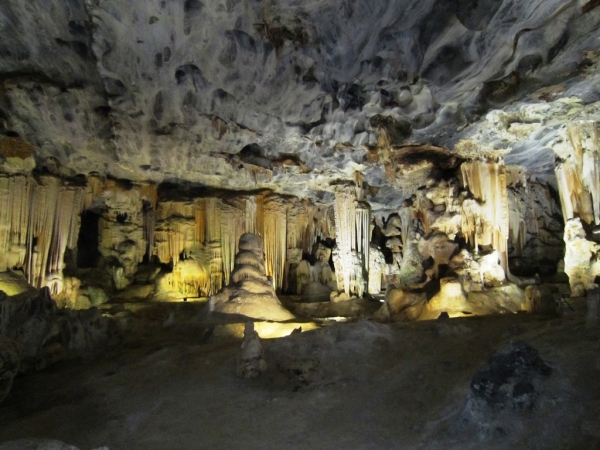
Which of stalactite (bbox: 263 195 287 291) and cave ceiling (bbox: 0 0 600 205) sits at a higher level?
cave ceiling (bbox: 0 0 600 205)

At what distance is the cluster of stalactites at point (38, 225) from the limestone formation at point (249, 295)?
295 inches

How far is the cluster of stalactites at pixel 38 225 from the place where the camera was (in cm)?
1634

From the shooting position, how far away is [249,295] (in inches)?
555

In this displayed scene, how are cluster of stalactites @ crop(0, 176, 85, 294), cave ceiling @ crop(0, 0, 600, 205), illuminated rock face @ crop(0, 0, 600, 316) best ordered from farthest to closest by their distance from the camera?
cluster of stalactites @ crop(0, 176, 85, 294)
illuminated rock face @ crop(0, 0, 600, 316)
cave ceiling @ crop(0, 0, 600, 205)

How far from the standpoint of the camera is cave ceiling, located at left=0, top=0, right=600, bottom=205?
9117mm

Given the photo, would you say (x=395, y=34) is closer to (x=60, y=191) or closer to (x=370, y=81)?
(x=370, y=81)

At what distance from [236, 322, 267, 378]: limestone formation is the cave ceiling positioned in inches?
245

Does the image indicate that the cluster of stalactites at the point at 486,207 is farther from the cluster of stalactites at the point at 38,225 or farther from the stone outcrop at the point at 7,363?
the cluster of stalactites at the point at 38,225

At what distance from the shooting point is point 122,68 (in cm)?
1091

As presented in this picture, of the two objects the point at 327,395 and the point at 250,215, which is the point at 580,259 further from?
the point at 250,215

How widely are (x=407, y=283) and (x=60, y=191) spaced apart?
13.9 meters

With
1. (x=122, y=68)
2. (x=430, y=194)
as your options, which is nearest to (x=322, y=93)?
(x=122, y=68)

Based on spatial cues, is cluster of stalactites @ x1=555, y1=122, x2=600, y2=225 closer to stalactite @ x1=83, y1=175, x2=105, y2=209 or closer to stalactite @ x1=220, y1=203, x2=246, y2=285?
stalactite @ x1=220, y1=203, x2=246, y2=285

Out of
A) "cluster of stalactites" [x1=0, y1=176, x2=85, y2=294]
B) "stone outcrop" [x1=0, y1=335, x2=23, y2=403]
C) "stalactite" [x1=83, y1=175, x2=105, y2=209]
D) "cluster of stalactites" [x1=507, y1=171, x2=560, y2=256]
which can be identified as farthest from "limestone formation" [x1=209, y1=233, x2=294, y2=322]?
"cluster of stalactites" [x1=507, y1=171, x2=560, y2=256]
